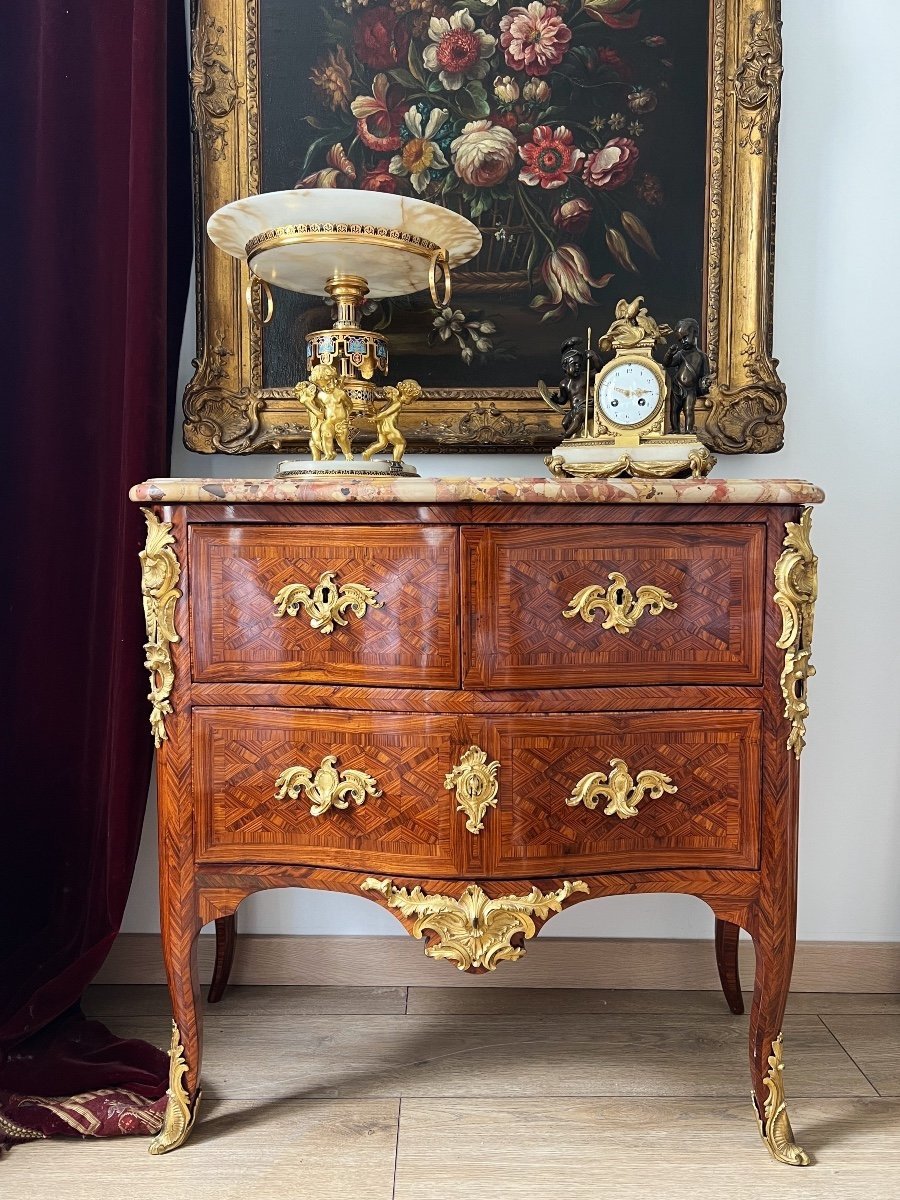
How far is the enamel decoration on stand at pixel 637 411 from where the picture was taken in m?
1.54

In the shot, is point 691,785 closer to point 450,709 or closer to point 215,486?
point 450,709

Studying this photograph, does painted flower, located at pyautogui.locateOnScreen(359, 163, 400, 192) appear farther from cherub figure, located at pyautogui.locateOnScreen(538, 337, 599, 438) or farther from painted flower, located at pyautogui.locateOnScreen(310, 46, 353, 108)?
cherub figure, located at pyautogui.locateOnScreen(538, 337, 599, 438)

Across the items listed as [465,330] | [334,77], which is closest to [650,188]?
[465,330]

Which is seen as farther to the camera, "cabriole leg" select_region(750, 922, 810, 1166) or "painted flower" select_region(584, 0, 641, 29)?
"painted flower" select_region(584, 0, 641, 29)

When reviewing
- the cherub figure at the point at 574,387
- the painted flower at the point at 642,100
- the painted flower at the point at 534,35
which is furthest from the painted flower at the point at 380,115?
the cherub figure at the point at 574,387

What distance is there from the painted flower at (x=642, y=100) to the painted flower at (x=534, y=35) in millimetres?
160

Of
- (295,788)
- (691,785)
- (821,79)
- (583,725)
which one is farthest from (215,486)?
(821,79)

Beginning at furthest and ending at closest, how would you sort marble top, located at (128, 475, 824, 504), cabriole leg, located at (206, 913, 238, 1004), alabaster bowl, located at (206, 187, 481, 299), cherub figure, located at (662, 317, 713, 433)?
cabriole leg, located at (206, 913, 238, 1004) < cherub figure, located at (662, 317, 713, 433) < alabaster bowl, located at (206, 187, 481, 299) < marble top, located at (128, 475, 824, 504)

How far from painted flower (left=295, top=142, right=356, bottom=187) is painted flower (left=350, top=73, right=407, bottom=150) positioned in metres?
0.05

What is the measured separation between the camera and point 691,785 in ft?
4.43

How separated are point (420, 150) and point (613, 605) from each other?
3.59 ft

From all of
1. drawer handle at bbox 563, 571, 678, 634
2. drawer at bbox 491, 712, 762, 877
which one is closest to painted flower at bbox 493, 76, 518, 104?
drawer handle at bbox 563, 571, 678, 634

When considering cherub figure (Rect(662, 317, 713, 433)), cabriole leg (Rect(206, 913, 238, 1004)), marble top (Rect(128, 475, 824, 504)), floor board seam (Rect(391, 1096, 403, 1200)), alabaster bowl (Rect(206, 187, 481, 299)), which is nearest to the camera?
marble top (Rect(128, 475, 824, 504))

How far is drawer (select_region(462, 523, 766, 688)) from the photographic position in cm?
128
